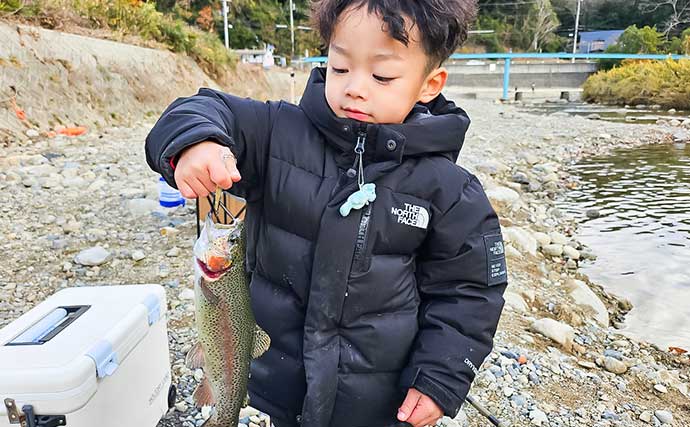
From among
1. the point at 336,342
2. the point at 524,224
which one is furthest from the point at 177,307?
the point at 524,224

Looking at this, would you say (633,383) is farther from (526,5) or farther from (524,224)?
(526,5)

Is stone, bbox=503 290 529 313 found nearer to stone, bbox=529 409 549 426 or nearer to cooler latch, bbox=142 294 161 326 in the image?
stone, bbox=529 409 549 426

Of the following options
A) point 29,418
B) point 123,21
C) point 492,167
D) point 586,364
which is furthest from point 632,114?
point 29,418

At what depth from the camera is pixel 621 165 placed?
1563 centimetres

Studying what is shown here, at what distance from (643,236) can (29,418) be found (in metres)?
9.43

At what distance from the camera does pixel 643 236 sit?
30.9 ft

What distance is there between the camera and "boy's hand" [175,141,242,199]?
1.67 metres

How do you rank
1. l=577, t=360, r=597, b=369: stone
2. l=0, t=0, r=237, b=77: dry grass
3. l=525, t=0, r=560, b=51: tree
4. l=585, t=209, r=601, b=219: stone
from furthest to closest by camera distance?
l=525, t=0, r=560, b=51: tree, l=0, t=0, r=237, b=77: dry grass, l=585, t=209, r=601, b=219: stone, l=577, t=360, r=597, b=369: stone

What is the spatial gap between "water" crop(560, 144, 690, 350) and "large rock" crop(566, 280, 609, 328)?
0.28 m

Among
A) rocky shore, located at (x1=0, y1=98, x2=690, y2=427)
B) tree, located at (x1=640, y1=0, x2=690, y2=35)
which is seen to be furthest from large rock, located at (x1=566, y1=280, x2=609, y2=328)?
tree, located at (x1=640, y1=0, x2=690, y2=35)

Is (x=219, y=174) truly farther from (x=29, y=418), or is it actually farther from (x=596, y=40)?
(x=596, y=40)

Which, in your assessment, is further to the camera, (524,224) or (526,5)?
(526,5)

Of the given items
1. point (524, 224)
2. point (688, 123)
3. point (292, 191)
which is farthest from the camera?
point (688, 123)

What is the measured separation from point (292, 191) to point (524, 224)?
26.1 feet
